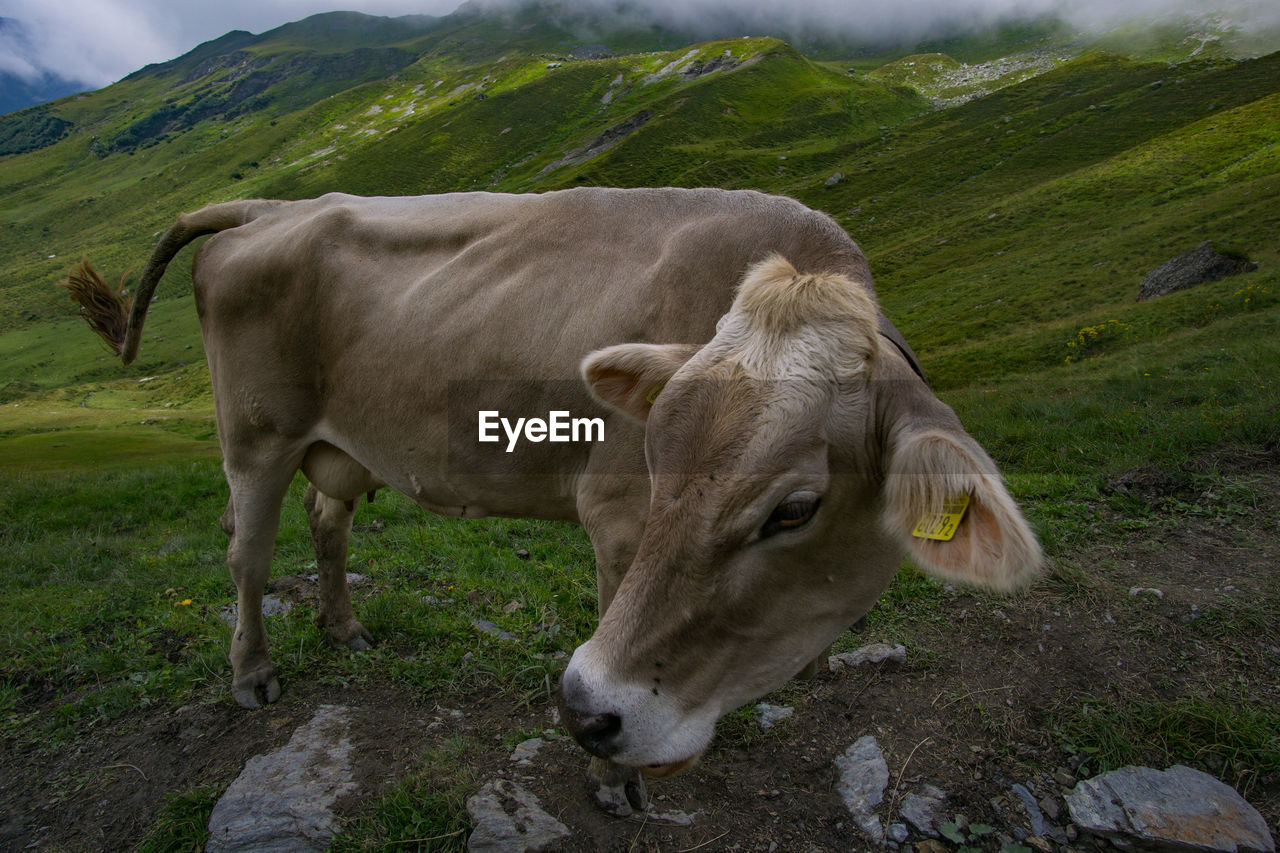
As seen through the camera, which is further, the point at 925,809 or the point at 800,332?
the point at 925,809

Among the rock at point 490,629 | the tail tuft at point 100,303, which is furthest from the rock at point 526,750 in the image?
the tail tuft at point 100,303

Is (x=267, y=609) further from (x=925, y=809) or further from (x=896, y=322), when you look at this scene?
(x=896, y=322)

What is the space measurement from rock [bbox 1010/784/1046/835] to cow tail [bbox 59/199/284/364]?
21.0 feet

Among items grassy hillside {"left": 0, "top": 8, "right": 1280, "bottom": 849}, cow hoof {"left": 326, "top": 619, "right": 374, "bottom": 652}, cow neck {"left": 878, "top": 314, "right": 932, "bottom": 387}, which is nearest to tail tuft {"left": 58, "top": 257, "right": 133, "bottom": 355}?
grassy hillside {"left": 0, "top": 8, "right": 1280, "bottom": 849}

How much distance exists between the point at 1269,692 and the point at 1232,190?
179 ft

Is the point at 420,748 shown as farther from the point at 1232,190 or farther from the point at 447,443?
the point at 1232,190

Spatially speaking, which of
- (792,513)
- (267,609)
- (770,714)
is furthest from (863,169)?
(792,513)

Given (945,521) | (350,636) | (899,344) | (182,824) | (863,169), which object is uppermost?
(899,344)

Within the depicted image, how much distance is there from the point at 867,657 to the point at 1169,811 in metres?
1.74

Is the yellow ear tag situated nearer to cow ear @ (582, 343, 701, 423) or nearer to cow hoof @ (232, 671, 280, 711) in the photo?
cow ear @ (582, 343, 701, 423)

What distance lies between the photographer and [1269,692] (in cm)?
379

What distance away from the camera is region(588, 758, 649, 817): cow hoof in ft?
11.8

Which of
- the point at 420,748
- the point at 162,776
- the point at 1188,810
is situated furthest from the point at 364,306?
the point at 1188,810

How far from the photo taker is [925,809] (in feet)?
11.1
